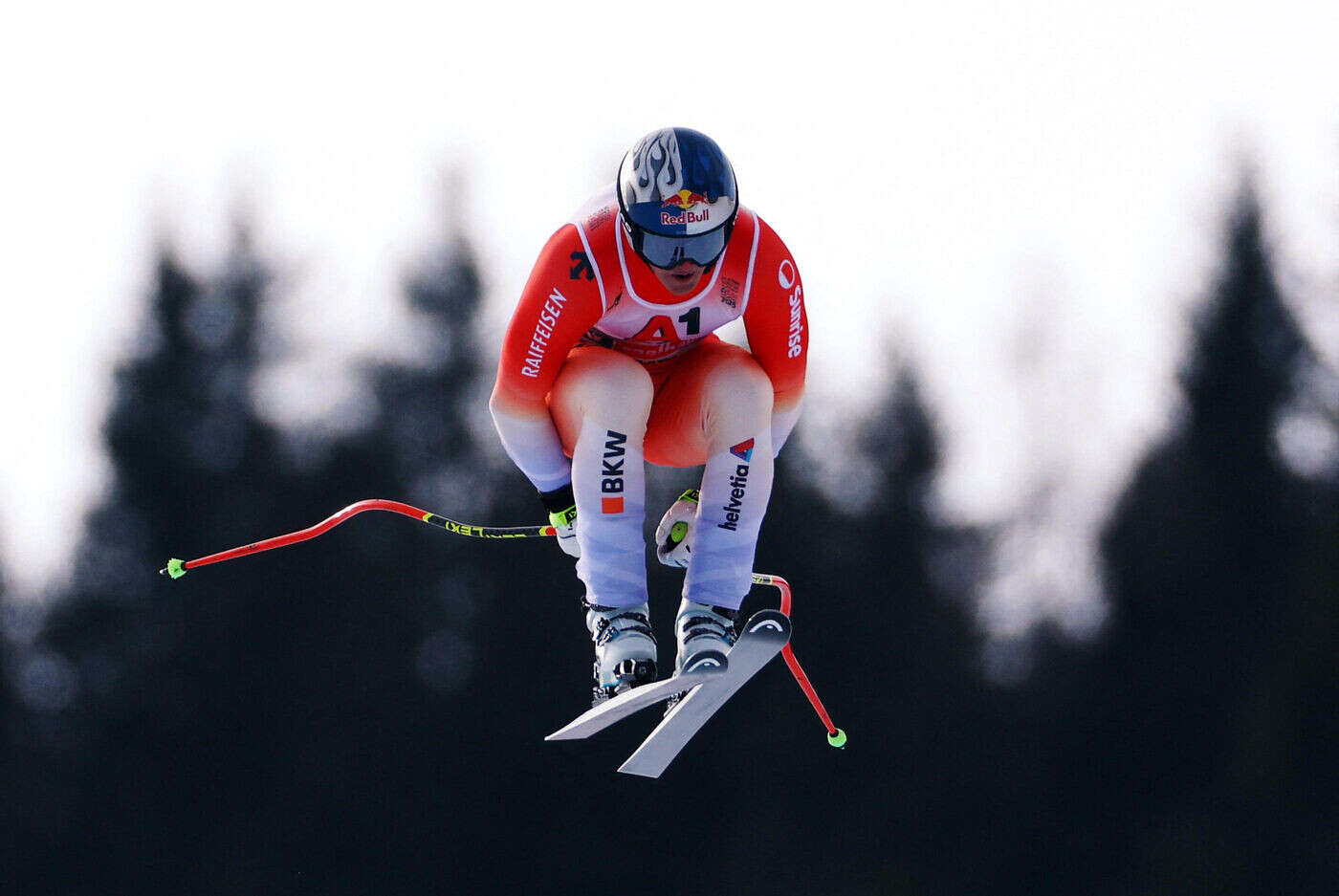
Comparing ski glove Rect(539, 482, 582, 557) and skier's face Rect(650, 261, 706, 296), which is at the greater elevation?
skier's face Rect(650, 261, 706, 296)

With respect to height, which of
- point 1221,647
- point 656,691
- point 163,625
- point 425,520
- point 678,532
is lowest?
point 1221,647

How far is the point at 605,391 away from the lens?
8.16m

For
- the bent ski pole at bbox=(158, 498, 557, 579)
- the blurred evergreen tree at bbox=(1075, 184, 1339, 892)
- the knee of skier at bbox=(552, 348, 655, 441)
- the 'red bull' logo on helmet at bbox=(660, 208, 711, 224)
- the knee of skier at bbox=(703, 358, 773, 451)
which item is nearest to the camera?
the 'red bull' logo on helmet at bbox=(660, 208, 711, 224)

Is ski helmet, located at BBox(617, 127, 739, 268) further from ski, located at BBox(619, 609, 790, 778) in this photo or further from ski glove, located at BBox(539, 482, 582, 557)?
ski, located at BBox(619, 609, 790, 778)

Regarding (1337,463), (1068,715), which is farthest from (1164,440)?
(1068,715)

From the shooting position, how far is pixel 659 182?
7961 mm

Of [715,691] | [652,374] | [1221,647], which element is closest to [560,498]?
[652,374]

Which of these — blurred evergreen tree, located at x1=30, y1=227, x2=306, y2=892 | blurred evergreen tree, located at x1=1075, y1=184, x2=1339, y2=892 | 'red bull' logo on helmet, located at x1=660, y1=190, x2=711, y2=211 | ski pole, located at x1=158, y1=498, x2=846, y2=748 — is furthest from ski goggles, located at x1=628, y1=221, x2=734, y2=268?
blurred evergreen tree, located at x1=1075, y1=184, x2=1339, y2=892

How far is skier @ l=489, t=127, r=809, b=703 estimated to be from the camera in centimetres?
805

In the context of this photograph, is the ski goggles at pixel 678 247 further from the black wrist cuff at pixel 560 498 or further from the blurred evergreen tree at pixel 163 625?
the blurred evergreen tree at pixel 163 625

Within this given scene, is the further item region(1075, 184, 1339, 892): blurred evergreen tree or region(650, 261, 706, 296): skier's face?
region(1075, 184, 1339, 892): blurred evergreen tree

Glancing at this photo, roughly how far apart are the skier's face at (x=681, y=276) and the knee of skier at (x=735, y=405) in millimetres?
396

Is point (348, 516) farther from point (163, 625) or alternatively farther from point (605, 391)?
point (163, 625)

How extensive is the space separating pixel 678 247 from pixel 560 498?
1426 millimetres
